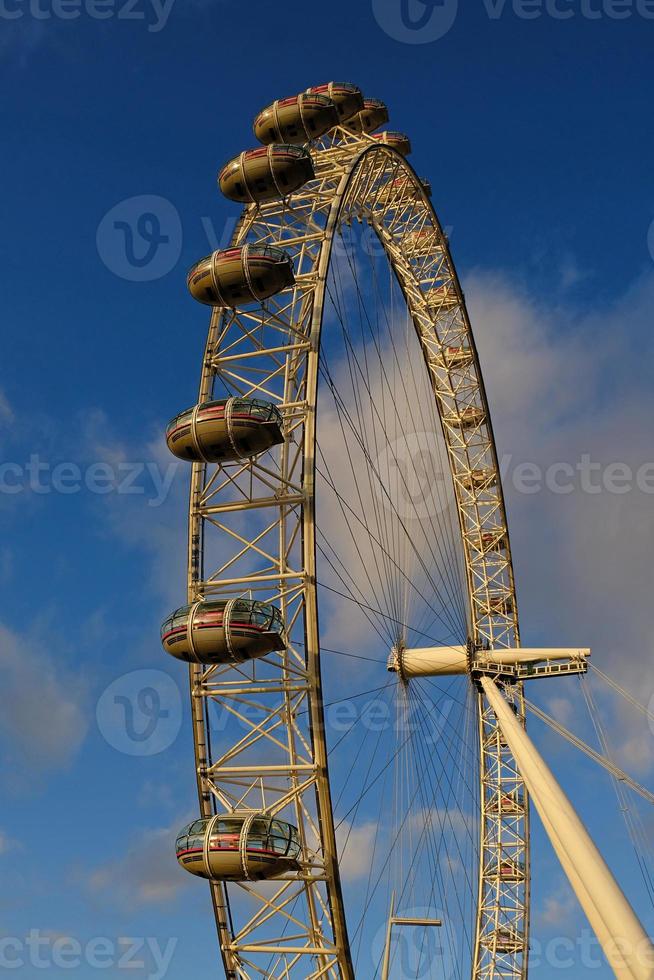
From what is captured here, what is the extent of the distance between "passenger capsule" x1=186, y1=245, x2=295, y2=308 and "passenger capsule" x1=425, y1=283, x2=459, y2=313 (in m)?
16.1

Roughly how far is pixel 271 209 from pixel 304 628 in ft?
49.3

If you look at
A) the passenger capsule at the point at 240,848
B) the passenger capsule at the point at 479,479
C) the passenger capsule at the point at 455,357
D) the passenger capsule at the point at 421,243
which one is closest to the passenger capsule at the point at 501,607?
the passenger capsule at the point at 479,479

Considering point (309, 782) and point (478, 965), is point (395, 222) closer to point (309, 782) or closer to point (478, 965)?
point (309, 782)

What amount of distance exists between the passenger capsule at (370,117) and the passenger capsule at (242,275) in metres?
12.3

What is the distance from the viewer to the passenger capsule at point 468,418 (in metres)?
43.1

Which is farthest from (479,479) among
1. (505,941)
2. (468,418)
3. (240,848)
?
(240,848)

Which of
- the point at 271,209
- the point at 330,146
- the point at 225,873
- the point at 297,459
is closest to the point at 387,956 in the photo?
the point at 225,873

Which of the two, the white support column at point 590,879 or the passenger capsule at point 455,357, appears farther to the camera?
the passenger capsule at point 455,357

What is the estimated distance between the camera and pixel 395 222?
130ft

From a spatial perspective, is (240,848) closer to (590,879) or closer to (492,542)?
(590,879)

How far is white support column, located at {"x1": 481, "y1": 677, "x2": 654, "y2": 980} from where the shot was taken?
48.4 feet

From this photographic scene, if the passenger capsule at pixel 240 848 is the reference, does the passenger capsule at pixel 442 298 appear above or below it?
above

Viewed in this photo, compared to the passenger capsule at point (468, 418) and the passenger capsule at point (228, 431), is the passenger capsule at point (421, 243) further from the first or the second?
the passenger capsule at point (228, 431)

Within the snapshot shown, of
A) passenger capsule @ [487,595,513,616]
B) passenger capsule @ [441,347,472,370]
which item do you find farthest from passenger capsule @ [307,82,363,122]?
passenger capsule @ [487,595,513,616]
